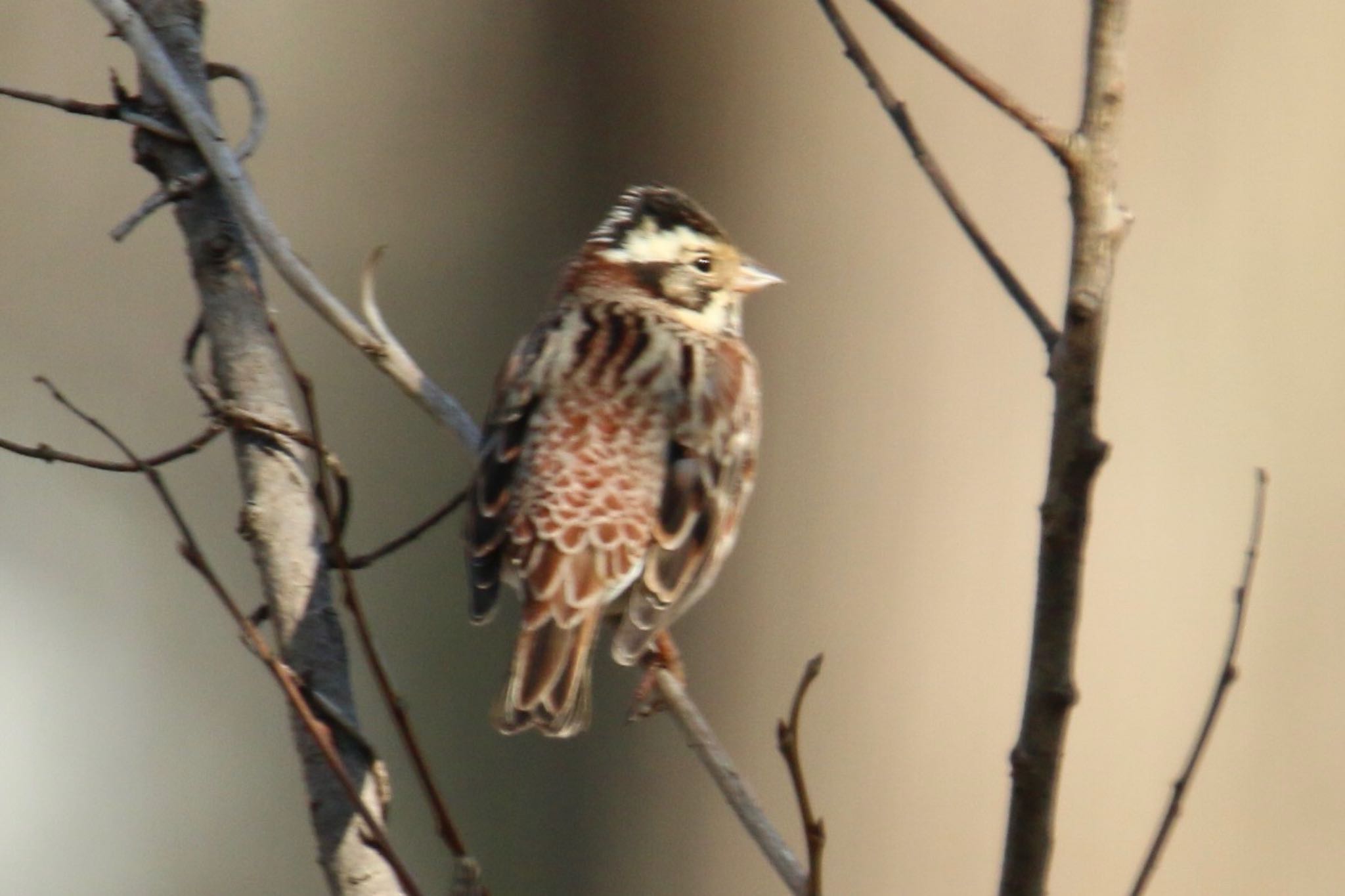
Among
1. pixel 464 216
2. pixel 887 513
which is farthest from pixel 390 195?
pixel 887 513

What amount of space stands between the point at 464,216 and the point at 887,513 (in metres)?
1.41

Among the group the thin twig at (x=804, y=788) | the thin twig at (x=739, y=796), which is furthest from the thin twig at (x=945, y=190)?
the thin twig at (x=739, y=796)

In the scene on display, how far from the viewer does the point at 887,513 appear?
400 centimetres

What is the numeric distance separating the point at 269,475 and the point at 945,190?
973mm

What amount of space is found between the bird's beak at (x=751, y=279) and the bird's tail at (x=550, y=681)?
3.02 ft

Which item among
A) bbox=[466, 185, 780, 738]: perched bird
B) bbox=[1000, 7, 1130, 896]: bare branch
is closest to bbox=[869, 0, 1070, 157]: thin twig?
bbox=[1000, 7, 1130, 896]: bare branch

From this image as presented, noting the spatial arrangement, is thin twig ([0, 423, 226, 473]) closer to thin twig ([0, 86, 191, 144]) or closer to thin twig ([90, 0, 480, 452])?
thin twig ([90, 0, 480, 452])

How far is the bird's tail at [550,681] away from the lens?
Answer: 2514 mm

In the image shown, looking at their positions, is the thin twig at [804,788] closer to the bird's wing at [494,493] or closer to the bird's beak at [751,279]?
the bird's wing at [494,493]

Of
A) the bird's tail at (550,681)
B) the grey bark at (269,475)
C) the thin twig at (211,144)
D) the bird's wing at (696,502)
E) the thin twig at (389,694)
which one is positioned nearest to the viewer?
the thin twig at (389,694)

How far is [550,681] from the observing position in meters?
2.55

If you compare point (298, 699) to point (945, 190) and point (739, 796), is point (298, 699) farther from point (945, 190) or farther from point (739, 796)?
point (945, 190)

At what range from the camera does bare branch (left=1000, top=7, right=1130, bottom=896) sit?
1.50 meters

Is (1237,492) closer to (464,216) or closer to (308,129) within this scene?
(464,216)
